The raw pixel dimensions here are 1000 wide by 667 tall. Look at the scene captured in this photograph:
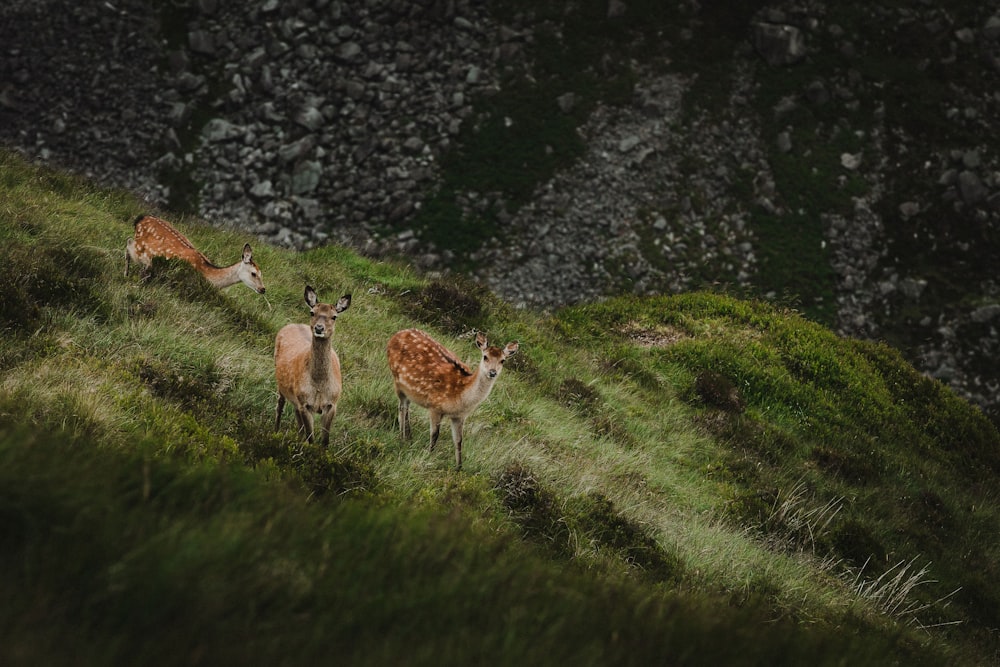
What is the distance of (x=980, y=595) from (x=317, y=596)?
1037cm

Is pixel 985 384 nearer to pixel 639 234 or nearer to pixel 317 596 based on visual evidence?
pixel 639 234

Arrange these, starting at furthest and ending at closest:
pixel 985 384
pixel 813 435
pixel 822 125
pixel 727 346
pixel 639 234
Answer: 1. pixel 822 125
2. pixel 639 234
3. pixel 985 384
4. pixel 727 346
5. pixel 813 435

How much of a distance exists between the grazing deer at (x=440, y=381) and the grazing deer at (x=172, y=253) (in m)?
3.41

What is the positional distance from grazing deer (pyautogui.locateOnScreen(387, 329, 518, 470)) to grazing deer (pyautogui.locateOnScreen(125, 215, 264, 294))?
11.2 feet

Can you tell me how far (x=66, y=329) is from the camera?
661cm

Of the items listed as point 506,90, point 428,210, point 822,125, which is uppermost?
point 822,125

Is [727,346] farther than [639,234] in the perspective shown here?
No

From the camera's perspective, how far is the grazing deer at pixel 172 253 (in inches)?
375

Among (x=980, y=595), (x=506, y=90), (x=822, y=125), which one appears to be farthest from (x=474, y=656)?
(x=822, y=125)

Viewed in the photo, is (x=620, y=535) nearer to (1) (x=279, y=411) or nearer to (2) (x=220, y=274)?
(1) (x=279, y=411)

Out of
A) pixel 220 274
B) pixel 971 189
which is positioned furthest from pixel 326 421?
pixel 971 189

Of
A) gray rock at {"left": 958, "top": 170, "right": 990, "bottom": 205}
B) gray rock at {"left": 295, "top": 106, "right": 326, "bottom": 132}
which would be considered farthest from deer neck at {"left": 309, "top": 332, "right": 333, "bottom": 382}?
gray rock at {"left": 958, "top": 170, "right": 990, "bottom": 205}

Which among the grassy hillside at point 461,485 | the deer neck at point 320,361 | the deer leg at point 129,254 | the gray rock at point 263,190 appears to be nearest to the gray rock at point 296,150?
the gray rock at point 263,190

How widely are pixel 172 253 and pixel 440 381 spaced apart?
493 centimetres
